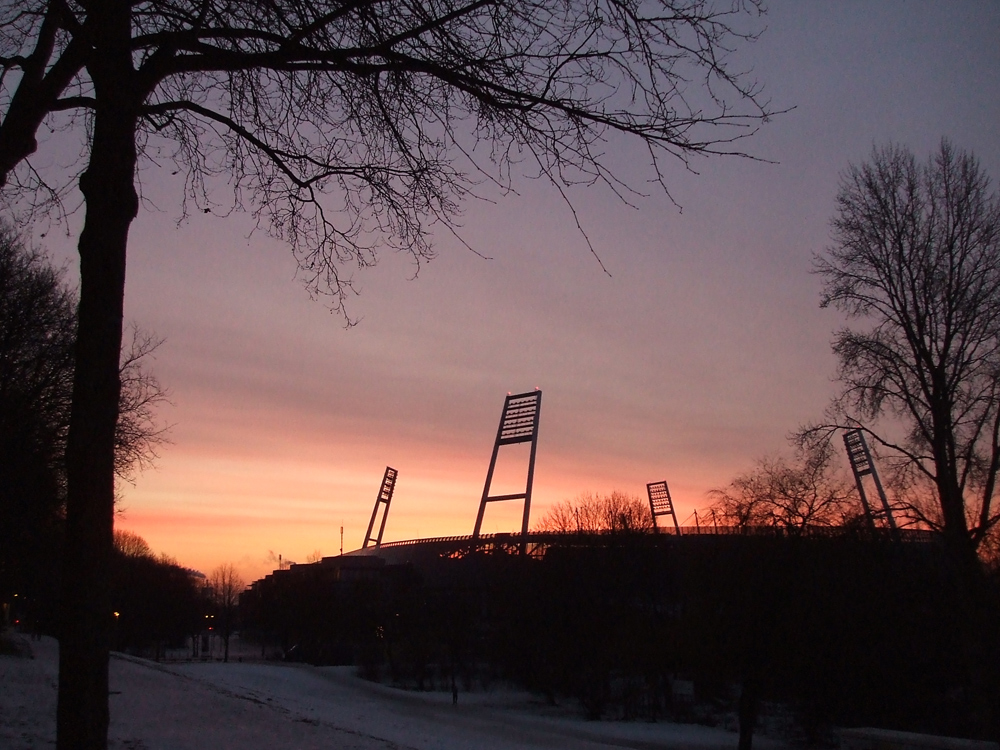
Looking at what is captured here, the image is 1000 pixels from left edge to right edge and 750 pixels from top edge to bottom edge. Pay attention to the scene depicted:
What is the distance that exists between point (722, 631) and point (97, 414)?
18.3 m

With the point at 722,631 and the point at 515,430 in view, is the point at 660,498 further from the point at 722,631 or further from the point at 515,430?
the point at 722,631

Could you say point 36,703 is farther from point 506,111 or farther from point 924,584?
point 924,584

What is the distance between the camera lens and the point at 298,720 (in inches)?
535

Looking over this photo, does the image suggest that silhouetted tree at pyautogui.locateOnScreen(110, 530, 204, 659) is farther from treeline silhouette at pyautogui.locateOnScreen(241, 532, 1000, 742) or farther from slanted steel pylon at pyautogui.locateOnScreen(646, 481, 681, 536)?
slanted steel pylon at pyautogui.locateOnScreen(646, 481, 681, 536)

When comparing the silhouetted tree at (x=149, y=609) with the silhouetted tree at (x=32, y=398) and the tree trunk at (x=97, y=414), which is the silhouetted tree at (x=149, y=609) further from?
the tree trunk at (x=97, y=414)

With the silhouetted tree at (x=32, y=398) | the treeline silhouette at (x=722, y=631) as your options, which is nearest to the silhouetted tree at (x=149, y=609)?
the treeline silhouette at (x=722, y=631)

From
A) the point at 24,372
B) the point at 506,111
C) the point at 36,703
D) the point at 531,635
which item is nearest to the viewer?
the point at 506,111

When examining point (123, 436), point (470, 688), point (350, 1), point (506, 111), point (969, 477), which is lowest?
point (470, 688)

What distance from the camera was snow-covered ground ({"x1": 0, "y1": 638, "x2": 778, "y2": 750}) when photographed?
1060cm

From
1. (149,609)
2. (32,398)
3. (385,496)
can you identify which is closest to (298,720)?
(32,398)

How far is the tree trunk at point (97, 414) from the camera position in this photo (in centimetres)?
390

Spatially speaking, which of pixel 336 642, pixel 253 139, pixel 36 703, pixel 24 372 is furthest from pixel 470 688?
pixel 253 139

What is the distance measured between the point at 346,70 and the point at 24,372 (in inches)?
610

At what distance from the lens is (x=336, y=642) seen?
196 feet
